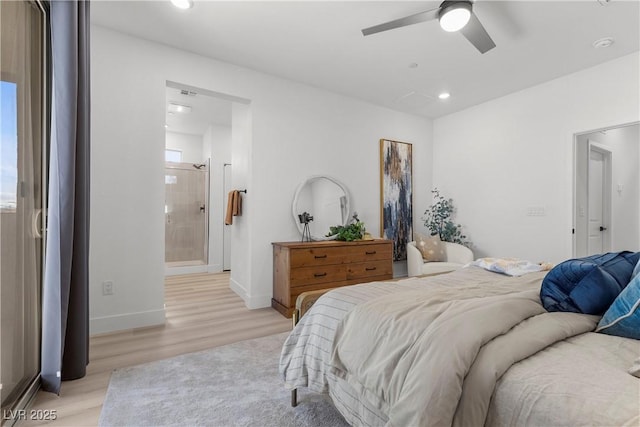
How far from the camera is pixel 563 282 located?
1.29 meters

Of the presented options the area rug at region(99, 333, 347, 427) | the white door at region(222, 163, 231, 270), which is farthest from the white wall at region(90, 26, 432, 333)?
the white door at region(222, 163, 231, 270)

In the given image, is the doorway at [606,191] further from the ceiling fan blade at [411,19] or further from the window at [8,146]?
the window at [8,146]

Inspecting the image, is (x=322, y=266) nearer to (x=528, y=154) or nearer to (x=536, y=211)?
(x=536, y=211)

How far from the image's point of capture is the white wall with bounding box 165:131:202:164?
243 inches

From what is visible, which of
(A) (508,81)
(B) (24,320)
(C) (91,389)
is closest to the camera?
(B) (24,320)

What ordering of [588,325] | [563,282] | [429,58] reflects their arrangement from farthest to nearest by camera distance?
[429,58], [563,282], [588,325]

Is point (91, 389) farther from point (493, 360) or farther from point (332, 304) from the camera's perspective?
point (493, 360)

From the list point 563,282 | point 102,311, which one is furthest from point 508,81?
point 102,311

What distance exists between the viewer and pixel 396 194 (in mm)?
4652

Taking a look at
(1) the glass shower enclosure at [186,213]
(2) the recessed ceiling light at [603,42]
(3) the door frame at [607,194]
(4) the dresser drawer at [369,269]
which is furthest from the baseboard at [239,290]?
(3) the door frame at [607,194]

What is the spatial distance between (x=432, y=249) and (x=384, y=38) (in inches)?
107

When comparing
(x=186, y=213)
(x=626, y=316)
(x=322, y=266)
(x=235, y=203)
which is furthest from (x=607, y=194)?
(x=186, y=213)

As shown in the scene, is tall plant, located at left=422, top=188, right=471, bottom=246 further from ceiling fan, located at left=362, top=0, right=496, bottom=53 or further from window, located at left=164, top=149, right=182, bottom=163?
window, located at left=164, top=149, right=182, bottom=163

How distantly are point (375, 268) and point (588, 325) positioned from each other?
107 inches
